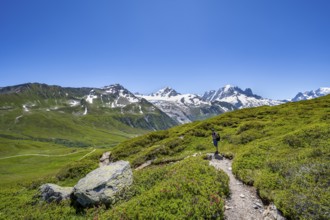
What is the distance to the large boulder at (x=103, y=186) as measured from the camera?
1780cm

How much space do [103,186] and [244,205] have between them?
1141 cm

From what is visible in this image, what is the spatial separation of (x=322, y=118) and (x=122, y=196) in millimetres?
32305

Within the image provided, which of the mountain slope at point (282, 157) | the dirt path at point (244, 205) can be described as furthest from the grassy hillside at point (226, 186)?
the dirt path at point (244, 205)

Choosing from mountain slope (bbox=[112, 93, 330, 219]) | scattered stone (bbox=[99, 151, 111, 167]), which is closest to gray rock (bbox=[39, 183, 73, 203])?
mountain slope (bbox=[112, 93, 330, 219])

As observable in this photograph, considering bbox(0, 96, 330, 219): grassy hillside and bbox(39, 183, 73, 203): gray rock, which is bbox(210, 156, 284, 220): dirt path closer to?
bbox(0, 96, 330, 219): grassy hillside

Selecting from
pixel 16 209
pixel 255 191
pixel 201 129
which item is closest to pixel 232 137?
pixel 201 129

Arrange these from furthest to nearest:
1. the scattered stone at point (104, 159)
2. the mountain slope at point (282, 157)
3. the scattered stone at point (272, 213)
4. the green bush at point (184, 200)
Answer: the scattered stone at point (104, 159) < the mountain slope at point (282, 157) < the scattered stone at point (272, 213) < the green bush at point (184, 200)

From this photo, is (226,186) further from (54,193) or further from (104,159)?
(104,159)

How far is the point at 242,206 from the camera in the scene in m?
14.7

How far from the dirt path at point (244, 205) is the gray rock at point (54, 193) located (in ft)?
51.8

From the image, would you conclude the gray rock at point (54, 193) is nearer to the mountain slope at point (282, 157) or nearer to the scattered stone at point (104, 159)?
the mountain slope at point (282, 157)

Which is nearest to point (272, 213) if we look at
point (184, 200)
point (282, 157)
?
point (184, 200)

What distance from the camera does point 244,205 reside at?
1481 cm

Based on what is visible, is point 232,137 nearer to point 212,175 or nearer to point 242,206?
point 212,175
